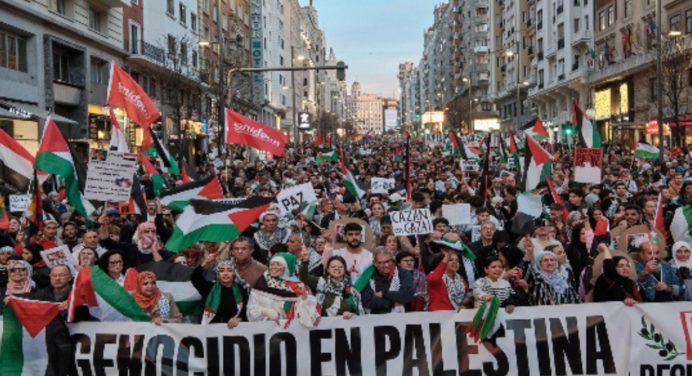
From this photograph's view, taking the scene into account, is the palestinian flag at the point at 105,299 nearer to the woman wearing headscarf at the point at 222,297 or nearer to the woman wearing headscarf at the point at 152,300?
the woman wearing headscarf at the point at 152,300

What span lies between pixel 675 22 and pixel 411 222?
34972 millimetres

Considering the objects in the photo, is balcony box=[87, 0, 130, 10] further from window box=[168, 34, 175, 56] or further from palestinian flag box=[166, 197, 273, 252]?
palestinian flag box=[166, 197, 273, 252]

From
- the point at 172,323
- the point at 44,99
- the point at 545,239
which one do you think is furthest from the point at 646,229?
the point at 44,99

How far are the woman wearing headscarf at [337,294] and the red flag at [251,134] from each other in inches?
282

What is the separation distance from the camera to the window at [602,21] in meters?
50.1

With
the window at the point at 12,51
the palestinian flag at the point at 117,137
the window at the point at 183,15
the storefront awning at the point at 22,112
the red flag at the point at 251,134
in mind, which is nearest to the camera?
the palestinian flag at the point at 117,137

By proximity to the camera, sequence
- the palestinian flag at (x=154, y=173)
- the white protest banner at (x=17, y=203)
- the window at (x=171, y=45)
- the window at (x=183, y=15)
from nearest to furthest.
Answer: the white protest banner at (x=17, y=203), the palestinian flag at (x=154, y=173), the window at (x=171, y=45), the window at (x=183, y=15)

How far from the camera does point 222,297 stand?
Result: 6.19 m

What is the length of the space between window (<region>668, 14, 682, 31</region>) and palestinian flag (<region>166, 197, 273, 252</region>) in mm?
35467

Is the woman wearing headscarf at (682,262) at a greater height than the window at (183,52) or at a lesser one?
lesser

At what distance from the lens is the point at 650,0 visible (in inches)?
1612

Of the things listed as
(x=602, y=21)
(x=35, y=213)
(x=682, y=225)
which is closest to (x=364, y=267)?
(x=682, y=225)

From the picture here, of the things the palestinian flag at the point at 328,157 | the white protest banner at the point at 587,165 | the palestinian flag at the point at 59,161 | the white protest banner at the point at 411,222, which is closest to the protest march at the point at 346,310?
the white protest banner at the point at 411,222

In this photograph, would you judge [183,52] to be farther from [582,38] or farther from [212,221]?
[212,221]
